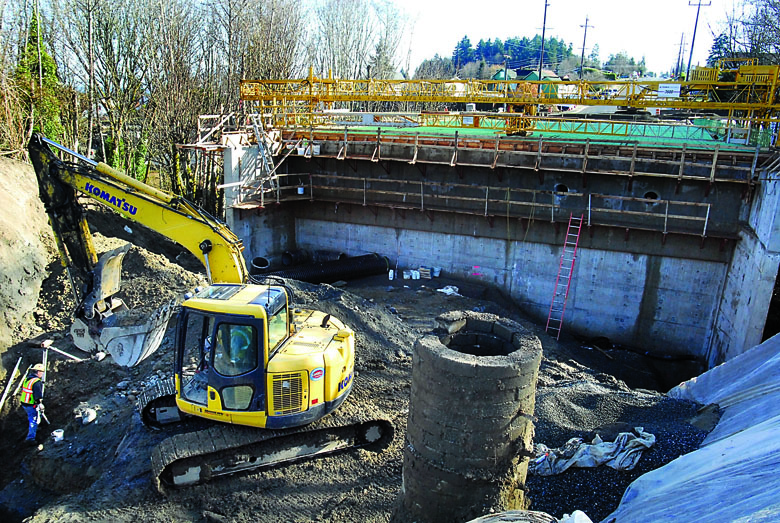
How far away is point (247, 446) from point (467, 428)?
14.8 feet

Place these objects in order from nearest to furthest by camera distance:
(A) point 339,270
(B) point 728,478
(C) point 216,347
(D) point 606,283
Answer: (B) point 728,478, (C) point 216,347, (D) point 606,283, (A) point 339,270

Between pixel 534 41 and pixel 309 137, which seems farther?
pixel 534 41

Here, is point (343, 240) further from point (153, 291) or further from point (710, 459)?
point (710, 459)

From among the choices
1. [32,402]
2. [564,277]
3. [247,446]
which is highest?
[564,277]

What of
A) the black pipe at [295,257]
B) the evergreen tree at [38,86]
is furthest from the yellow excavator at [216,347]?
the evergreen tree at [38,86]

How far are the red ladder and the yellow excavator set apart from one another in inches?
374

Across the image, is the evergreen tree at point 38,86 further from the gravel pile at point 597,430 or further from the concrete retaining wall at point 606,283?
the gravel pile at point 597,430

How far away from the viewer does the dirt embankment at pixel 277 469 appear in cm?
768

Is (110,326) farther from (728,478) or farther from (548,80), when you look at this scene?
(548,80)

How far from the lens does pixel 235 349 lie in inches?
318

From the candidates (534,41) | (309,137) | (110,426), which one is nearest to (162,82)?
(309,137)

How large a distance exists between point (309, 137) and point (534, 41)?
477 feet

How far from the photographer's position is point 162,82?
23.1 m

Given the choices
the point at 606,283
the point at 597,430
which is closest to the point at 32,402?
the point at 597,430
